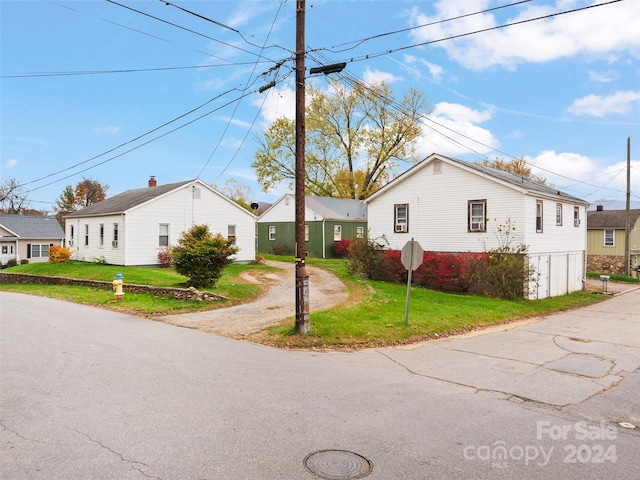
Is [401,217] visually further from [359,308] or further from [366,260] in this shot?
[359,308]

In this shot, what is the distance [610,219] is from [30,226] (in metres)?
58.8

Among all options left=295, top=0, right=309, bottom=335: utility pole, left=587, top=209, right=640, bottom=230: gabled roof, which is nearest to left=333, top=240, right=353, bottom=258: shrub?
left=295, top=0, right=309, bottom=335: utility pole

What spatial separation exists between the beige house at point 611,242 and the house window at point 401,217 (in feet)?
91.9

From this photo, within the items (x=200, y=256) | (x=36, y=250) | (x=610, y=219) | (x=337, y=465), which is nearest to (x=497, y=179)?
(x=200, y=256)

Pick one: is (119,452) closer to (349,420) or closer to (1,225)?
(349,420)

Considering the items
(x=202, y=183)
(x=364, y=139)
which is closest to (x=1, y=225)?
(x=202, y=183)

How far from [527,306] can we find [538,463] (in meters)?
14.3

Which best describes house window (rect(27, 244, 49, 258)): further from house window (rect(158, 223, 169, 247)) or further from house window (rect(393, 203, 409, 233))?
house window (rect(393, 203, 409, 233))

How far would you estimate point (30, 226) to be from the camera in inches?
1917

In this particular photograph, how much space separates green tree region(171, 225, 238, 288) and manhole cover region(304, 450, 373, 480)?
13.0 m

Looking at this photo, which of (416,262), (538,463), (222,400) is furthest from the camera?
(416,262)

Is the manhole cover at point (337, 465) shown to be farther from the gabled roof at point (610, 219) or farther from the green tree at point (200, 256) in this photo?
the gabled roof at point (610, 219)

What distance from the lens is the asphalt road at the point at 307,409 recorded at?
4281mm

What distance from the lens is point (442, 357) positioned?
29.6 feet
